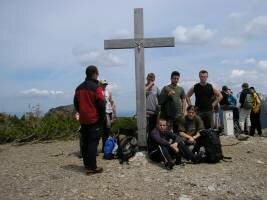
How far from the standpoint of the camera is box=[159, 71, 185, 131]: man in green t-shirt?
33.2 ft

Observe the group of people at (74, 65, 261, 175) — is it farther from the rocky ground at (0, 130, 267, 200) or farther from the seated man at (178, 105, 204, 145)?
the rocky ground at (0, 130, 267, 200)

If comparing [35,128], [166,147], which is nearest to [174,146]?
[166,147]

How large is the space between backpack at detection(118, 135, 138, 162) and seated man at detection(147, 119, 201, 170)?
45cm

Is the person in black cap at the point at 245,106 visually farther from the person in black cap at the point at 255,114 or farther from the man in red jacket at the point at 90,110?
the man in red jacket at the point at 90,110

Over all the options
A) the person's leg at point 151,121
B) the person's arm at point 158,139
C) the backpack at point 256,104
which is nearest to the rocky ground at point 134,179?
the person's arm at point 158,139

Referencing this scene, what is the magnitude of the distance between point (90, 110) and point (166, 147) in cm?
179

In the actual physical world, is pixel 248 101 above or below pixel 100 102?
below

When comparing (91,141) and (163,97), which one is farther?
(163,97)

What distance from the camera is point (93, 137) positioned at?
27.6 feet

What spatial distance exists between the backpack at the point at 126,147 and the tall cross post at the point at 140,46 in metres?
→ 0.38

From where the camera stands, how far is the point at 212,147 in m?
9.30

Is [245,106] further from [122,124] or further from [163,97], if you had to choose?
[163,97]

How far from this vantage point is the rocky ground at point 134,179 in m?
7.27

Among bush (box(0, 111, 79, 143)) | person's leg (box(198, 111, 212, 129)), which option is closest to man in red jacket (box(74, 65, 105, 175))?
person's leg (box(198, 111, 212, 129))
